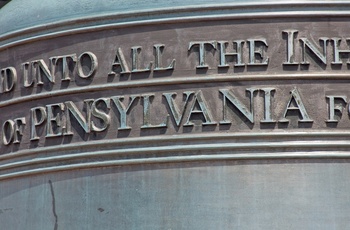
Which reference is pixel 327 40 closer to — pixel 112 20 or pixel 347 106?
pixel 347 106

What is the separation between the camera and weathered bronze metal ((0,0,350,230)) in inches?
492

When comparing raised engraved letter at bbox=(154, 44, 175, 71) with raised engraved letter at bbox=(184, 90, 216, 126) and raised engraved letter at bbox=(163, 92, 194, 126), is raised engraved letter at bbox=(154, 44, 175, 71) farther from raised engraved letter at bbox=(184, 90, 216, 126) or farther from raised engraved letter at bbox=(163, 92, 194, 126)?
raised engraved letter at bbox=(184, 90, 216, 126)

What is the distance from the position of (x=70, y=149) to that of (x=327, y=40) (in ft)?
9.60

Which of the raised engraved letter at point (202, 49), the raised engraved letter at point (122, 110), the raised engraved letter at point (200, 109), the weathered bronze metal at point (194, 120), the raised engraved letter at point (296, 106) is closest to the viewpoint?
the weathered bronze metal at point (194, 120)

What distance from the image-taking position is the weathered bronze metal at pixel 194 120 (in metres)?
12.5

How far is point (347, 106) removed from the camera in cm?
1270

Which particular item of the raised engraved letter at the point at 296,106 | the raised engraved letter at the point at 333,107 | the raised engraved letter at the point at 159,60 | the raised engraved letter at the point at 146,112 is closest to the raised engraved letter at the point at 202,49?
the raised engraved letter at the point at 159,60

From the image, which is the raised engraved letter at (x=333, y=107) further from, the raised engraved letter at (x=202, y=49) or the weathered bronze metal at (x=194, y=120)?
the raised engraved letter at (x=202, y=49)

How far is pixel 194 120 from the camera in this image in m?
12.8

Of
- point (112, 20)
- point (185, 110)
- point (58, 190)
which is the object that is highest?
point (112, 20)

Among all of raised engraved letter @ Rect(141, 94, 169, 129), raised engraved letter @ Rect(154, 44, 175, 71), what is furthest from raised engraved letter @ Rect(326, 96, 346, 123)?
raised engraved letter @ Rect(141, 94, 169, 129)

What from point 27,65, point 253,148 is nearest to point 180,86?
point 253,148

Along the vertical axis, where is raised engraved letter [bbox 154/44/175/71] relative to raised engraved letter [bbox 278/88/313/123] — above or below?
above

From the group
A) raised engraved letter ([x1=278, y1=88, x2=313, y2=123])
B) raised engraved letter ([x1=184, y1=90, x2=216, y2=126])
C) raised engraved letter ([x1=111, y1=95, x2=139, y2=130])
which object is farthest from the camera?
raised engraved letter ([x1=111, y1=95, x2=139, y2=130])
